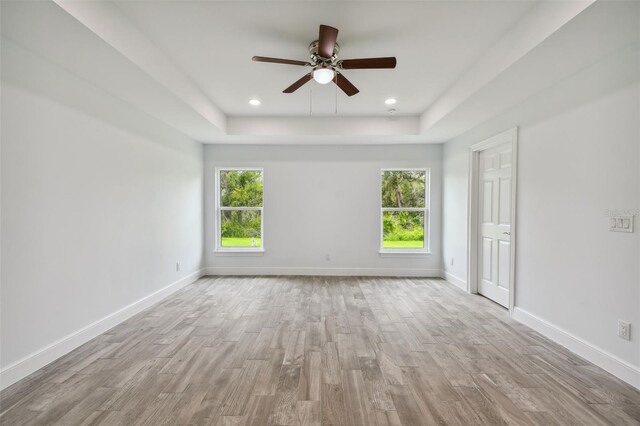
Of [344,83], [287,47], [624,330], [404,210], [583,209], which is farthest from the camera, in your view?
[404,210]

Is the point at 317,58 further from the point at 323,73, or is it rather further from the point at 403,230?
the point at 403,230

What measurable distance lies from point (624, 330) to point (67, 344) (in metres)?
4.44

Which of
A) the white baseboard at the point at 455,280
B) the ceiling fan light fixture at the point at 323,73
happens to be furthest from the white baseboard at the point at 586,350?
the ceiling fan light fixture at the point at 323,73

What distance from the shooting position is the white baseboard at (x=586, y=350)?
2.18 meters

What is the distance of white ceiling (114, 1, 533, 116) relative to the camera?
2258 mm

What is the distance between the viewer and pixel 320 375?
225cm

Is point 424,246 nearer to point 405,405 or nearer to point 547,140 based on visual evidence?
point 547,140

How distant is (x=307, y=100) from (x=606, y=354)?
399cm

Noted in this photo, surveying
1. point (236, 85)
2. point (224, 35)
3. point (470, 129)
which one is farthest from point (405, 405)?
point (470, 129)

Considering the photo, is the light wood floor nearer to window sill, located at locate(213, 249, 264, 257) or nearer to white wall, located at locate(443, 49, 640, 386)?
white wall, located at locate(443, 49, 640, 386)

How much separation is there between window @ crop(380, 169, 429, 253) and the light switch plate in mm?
3367

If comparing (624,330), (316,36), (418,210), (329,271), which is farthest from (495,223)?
(316,36)

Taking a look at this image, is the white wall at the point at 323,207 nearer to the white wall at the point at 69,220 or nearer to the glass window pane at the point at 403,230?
the glass window pane at the point at 403,230

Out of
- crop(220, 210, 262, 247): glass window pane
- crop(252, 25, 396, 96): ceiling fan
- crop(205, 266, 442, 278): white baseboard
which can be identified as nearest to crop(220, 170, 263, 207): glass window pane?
crop(220, 210, 262, 247): glass window pane
